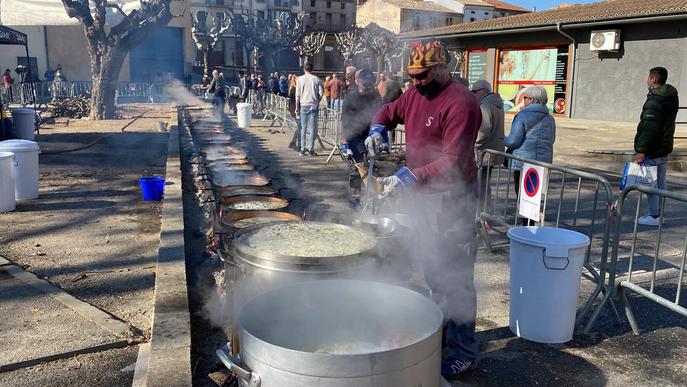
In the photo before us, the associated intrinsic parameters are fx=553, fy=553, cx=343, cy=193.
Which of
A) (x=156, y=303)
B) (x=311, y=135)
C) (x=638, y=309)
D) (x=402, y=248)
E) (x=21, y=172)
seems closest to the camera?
(x=402, y=248)

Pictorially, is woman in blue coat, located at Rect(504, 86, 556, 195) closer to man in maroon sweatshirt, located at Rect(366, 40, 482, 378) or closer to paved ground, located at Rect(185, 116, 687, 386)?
paved ground, located at Rect(185, 116, 687, 386)

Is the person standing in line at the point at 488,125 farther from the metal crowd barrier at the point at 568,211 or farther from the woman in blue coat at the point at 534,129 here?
the woman in blue coat at the point at 534,129

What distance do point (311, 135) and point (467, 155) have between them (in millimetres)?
9490

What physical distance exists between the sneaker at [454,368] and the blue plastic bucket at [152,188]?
5.58 metres

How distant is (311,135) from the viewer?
12.4 m

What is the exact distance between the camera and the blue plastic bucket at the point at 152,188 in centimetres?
770

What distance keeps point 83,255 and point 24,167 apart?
2.72m

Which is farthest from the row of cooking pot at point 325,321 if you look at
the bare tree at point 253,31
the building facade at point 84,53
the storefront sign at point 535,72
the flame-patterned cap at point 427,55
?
the bare tree at point 253,31

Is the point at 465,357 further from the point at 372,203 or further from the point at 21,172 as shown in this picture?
the point at 21,172

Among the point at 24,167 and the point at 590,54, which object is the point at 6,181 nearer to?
the point at 24,167

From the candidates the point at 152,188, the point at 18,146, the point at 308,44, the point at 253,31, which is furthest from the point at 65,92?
the point at 308,44

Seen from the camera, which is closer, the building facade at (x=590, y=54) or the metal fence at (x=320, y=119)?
the metal fence at (x=320, y=119)

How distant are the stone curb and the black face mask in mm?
2096

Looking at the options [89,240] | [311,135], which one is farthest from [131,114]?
[89,240]
